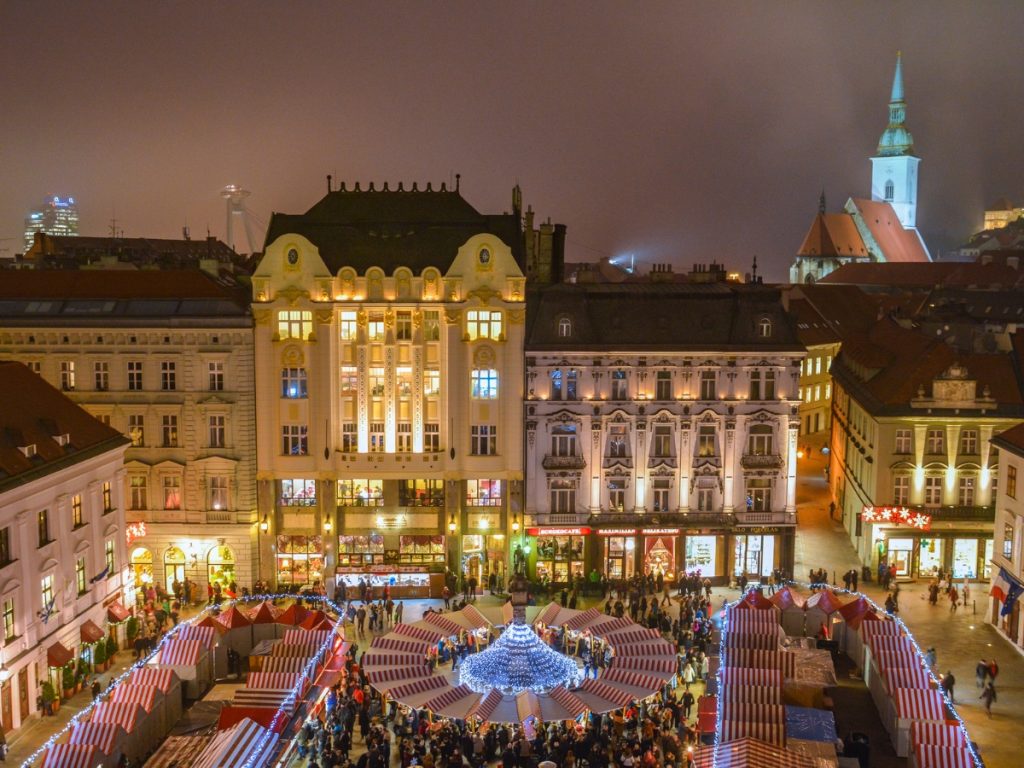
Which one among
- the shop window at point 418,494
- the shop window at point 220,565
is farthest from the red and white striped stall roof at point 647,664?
the shop window at point 220,565

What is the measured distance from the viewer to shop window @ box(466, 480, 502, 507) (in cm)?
5997

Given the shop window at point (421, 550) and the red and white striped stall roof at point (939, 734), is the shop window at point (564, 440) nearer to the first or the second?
the shop window at point (421, 550)

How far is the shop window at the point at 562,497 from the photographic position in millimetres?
60188

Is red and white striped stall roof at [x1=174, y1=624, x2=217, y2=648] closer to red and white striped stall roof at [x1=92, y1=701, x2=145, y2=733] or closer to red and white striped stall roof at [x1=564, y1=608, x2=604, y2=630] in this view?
red and white striped stall roof at [x1=92, y1=701, x2=145, y2=733]

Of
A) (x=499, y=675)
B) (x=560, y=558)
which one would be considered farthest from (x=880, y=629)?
(x=560, y=558)

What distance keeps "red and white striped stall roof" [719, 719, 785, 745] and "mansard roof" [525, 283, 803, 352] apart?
27.2 m

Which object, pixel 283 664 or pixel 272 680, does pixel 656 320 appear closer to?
pixel 283 664

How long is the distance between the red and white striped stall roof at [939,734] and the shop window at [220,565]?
37.4 meters

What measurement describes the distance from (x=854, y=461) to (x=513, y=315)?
25.8 m

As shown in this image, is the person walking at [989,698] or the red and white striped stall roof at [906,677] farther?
the person walking at [989,698]

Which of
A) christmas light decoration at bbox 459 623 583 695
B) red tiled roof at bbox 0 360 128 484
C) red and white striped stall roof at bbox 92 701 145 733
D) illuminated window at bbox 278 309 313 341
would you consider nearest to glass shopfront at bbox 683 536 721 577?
christmas light decoration at bbox 459 623 583 695

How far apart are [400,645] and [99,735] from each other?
12.9 metres

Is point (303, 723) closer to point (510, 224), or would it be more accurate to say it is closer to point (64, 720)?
point (64, 720)

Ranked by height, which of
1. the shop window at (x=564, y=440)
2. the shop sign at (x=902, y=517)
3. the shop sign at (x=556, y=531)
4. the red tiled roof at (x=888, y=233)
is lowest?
the shop sign at (x=556, y=531)
